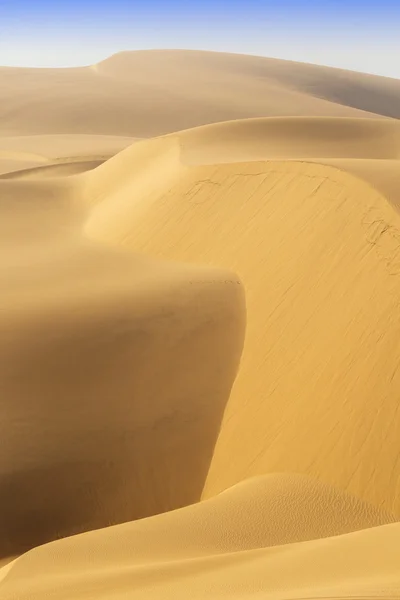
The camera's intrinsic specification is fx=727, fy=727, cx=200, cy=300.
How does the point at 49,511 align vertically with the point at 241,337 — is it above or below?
below

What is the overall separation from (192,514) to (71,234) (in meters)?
9.71

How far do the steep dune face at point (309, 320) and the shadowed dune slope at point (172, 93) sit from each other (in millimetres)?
31785

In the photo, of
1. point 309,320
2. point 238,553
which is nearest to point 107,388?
point 309,320

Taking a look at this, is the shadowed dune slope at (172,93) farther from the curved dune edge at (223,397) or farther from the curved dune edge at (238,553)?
the curved dune edge at (238,553)

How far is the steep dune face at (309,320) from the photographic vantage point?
6977 mm

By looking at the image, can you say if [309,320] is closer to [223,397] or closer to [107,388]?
[223,397]

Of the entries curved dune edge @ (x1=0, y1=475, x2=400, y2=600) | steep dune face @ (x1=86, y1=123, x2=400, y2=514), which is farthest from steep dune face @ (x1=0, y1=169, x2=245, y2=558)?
curved dune edge @ (x1=0, y1=475, x2=400, y2=600)

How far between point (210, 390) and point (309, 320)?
56.3 inches

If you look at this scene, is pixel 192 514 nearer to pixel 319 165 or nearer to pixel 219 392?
pixel 219 392

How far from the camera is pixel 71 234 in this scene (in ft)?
48.4

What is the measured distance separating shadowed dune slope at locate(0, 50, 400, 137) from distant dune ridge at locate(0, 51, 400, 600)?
31.4 meters

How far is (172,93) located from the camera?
53375mm

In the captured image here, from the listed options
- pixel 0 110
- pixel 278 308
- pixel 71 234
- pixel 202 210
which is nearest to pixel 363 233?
pixel 278 308

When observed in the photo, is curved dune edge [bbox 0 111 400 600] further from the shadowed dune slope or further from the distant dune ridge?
the shadowed dune slope
